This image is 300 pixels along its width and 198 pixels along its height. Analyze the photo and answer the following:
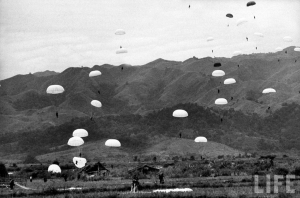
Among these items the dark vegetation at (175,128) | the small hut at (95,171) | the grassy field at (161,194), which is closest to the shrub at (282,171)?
the grassy field at (161,194)

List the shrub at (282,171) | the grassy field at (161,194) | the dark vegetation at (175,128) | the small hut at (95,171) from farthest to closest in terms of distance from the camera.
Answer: the dark vegetation at (175,128)
the small hut at (95,171)
the shrub at (282,171)
the grassy field at (161,194)

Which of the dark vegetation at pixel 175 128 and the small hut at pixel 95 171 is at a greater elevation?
the dark vegetation at pixel 175 128

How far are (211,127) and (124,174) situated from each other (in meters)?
74.6

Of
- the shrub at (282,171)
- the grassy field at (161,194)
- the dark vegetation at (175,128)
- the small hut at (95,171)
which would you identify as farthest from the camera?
the dark vegetation at (175,128)

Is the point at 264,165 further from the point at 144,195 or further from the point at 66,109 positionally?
the point at 66,109

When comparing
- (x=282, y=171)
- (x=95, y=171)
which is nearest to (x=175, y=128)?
(x=95, y=171)

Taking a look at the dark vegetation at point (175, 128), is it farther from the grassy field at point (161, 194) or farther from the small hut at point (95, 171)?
the grassy field at point (161, 194)

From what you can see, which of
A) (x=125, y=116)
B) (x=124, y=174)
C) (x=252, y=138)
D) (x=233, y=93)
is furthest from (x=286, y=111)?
(x=124, y=174)

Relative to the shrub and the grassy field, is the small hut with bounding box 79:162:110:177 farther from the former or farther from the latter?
the shrub

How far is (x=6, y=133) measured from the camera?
14500 centimetres

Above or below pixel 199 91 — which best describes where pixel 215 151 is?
below

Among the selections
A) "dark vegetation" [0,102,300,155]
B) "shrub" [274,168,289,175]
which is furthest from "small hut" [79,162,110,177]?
"dark vegetation" [0,102,300,155]

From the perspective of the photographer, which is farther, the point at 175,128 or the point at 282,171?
the point at 175,128

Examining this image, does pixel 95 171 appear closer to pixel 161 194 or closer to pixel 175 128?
pixel 161 194
